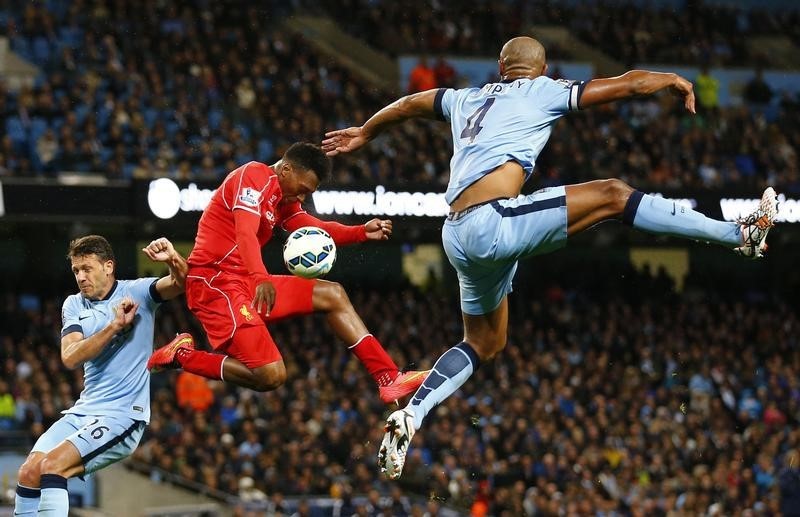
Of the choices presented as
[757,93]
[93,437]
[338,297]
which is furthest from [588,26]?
[93,437]

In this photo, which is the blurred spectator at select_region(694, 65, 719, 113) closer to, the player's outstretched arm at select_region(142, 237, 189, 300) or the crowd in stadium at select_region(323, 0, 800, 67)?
the crowd in stadium at select_region(323, 0, 800, 67)

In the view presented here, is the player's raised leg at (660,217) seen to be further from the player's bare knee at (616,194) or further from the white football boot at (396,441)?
the white football boot at (396,441)

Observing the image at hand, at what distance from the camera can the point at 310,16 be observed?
Result: 27500 mm

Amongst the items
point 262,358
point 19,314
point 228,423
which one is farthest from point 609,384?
point 262,358

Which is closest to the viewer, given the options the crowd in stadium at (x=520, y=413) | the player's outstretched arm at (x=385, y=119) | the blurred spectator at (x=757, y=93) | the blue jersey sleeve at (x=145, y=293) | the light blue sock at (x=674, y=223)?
the light blue sock at (x=674, y=223)

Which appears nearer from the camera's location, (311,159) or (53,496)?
(53,496)

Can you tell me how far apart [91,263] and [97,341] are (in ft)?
1.93

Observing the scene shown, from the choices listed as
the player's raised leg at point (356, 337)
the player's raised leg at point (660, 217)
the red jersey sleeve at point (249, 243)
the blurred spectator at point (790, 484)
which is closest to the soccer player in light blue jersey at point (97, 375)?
the red jersey sleeve at point (249, 243)

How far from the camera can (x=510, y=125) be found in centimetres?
849

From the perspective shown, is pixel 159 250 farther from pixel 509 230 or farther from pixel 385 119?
pixel 509 230

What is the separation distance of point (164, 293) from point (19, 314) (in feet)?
39.9

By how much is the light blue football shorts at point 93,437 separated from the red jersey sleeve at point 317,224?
202 centimetres

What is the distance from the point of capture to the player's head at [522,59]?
8672mm

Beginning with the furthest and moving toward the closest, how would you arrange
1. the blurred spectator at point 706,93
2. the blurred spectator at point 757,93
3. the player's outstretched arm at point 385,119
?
the blurred spectator at point 757,93
the blurred spectator at point 706,93
the player's outstretched arm at point 385,119
